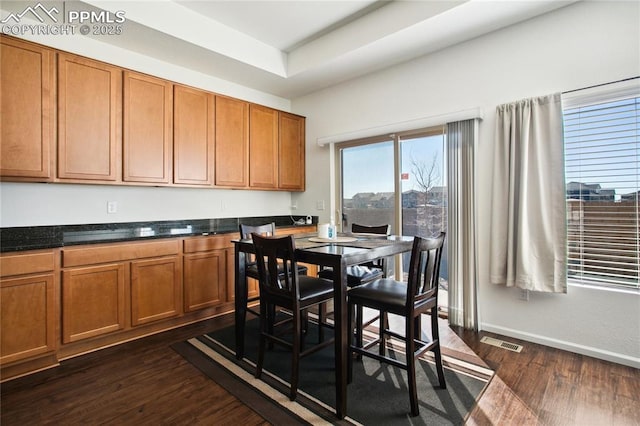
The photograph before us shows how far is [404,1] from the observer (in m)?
2.82

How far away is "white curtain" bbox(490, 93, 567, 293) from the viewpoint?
2607mm

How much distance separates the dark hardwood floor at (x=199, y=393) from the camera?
5.94ft

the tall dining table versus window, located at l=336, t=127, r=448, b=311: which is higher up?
window, located at l=336, t=127, r=448, b=311

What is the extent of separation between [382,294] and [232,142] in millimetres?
2669

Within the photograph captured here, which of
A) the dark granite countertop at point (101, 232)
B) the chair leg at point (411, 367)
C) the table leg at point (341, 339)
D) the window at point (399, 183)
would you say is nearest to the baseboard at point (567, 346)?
the window at point (399, 183)

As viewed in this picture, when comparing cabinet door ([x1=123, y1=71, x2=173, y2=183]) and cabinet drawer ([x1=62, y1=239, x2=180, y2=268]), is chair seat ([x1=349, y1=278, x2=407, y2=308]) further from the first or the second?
cabinet door ([x1=123, y1=71, x2=173, y2=183])

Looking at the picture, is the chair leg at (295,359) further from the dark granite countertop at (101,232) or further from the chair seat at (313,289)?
the dark granite countertop at (101,232)

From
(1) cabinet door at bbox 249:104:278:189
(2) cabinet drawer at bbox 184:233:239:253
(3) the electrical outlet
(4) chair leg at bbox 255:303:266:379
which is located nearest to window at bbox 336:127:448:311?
(3) the electrical outlet

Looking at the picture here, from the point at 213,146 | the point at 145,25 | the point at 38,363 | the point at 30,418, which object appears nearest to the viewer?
the point at 30,418

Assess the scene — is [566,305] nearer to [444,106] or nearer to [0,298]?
[444,106]

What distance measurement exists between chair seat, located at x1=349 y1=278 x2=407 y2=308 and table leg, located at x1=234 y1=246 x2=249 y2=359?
921mm

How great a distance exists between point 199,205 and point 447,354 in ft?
10.00

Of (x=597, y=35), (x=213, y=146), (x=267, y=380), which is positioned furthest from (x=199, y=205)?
(x=597, y=35)

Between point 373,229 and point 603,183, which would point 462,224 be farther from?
point 603,183
